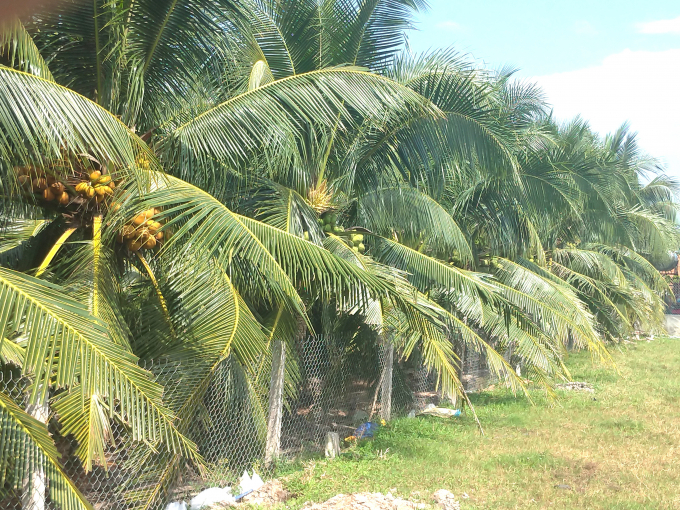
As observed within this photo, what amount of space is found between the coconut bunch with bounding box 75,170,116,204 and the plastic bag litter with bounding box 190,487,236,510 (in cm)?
273

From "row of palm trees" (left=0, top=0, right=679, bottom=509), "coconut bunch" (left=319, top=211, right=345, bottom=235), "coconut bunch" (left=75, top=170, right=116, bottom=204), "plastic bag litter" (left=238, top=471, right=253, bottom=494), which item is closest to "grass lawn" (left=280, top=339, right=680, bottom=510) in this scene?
"plastic bag litter" (left=238, top=471, right=253, bottom=494)

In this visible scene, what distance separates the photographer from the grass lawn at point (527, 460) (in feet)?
20.8

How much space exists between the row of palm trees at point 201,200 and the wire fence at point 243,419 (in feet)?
0.35

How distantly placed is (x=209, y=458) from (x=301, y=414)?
1764 mm

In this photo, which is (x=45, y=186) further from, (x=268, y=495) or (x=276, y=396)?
(x=268, y=495)

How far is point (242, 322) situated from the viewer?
5.14 m

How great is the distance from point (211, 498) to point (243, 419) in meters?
0.82

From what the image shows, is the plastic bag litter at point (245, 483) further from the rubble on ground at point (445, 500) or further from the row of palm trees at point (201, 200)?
the rubble on ground at point (445, 500)

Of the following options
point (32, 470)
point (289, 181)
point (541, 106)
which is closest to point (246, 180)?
point (289, 181)

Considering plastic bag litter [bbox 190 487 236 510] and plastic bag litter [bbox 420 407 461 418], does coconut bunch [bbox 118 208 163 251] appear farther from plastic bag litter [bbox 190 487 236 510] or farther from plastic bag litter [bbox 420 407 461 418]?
plastic bag litter [bbox 420 407 461 418]

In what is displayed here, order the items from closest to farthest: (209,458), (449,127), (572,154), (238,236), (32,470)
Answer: (32,470), (238,236), (209,458), (449,127), (572,154)

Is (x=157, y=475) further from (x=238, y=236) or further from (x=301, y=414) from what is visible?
(x=301, y=414)

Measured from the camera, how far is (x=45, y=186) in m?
5.19

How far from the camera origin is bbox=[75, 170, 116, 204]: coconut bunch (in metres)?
5.21
